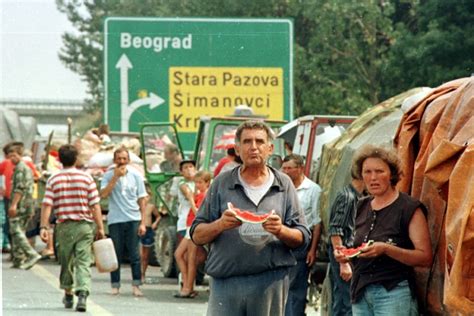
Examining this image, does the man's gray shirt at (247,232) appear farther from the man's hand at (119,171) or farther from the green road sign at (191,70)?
the green road sign at (191,70)

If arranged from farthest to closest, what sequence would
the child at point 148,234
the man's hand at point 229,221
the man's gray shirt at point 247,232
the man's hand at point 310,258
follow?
the child at point 148,234 → the man's hand at point 310,258 → the man's gray shirt at point 247,232 → the man's hand at point 229,221

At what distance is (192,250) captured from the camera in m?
18.6

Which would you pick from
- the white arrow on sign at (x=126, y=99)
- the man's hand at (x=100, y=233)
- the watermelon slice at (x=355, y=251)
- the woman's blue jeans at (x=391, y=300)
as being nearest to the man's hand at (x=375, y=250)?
the watermelon slice at (x=355, y=251)

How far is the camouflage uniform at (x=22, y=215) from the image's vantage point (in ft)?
79.3

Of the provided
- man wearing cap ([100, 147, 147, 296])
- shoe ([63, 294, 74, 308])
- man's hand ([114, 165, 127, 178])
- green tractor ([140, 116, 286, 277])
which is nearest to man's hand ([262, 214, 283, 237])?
shoe ([63, 294, 74, 308])

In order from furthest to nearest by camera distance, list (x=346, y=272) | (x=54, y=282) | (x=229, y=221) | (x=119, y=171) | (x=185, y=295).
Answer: (x=54, y=282) < (x=185, y=295) < (x=119, y=171) < (x=346, y=272) < (x=229, y=221)

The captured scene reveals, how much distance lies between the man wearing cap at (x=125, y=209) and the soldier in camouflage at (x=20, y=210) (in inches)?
211

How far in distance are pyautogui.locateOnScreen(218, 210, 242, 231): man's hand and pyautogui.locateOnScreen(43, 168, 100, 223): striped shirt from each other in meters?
7.56

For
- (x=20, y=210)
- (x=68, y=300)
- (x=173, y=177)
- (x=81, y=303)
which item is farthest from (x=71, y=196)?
(x=20, y=210)

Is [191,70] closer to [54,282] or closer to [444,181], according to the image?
[54,282]

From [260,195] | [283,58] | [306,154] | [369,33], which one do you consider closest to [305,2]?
[369,33]

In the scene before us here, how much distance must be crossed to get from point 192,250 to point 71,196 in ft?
8.41

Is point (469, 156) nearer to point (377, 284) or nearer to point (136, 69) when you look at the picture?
point (377, 284)

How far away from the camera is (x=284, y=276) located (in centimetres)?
930
